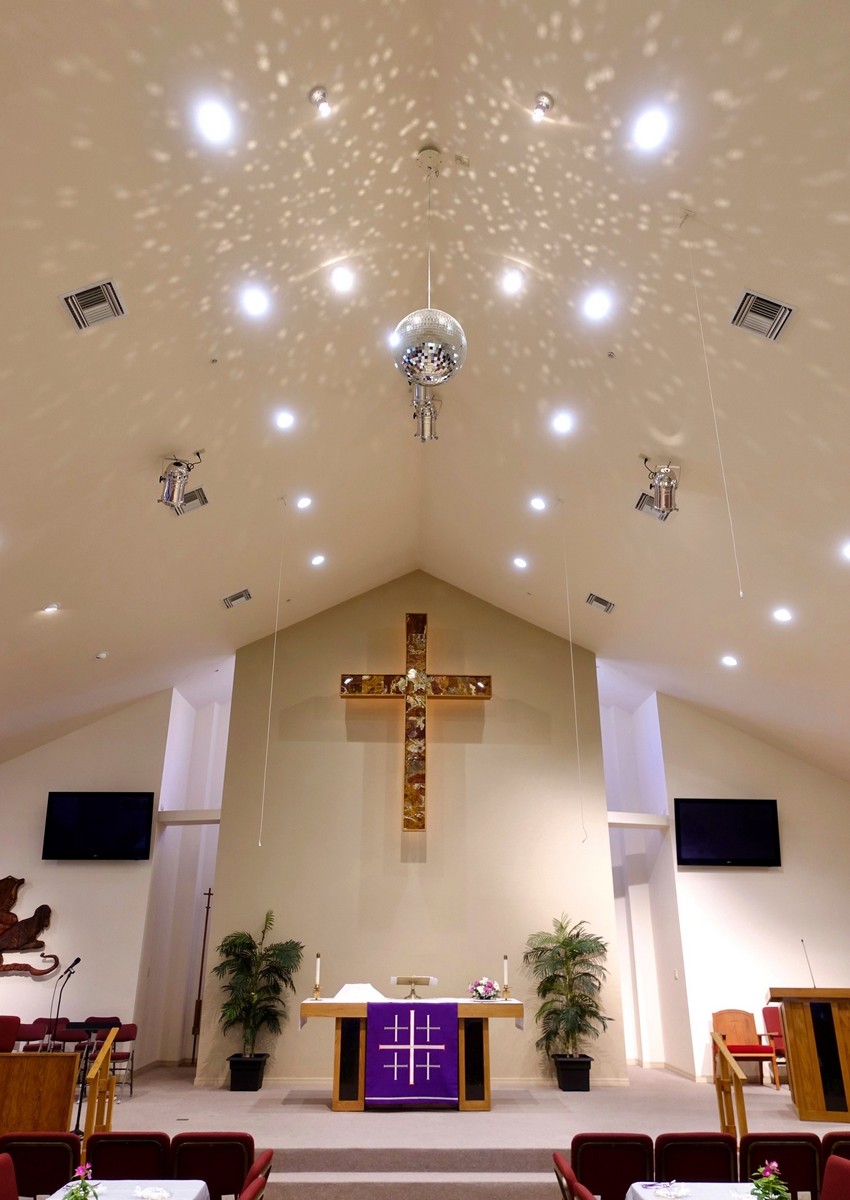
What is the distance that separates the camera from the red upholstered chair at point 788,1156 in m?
3.86

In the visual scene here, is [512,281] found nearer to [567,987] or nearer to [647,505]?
[647,505]

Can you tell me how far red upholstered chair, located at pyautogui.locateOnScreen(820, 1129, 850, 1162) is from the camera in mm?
3865

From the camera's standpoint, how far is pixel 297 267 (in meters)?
5.09

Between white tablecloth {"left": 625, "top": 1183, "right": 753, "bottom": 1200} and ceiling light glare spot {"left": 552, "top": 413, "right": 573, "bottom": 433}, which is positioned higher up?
ceiling light glare spot {"left": 552, "top": 413, "right": 573, "bottom": 433}

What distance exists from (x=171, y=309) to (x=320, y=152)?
1.22 meters

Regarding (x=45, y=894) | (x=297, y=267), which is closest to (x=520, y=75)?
(x=297, y=267)

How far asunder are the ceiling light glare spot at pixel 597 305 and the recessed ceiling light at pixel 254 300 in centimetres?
201

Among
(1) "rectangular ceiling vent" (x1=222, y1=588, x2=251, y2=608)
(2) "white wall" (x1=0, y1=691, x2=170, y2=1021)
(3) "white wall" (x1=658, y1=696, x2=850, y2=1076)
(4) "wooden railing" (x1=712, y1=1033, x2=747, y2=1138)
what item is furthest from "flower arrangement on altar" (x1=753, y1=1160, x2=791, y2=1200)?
(2) "white wall" (x1=0, y1=691, x2=170, y2=1021)

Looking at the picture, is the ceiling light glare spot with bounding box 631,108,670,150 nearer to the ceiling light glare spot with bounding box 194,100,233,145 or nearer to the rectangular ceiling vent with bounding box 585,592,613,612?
the ceiling light glare spot with bounding box 194,100,233,145

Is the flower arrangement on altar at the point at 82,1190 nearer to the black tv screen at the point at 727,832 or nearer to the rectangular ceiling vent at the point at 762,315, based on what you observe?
the rectangular ceiling vent at the point at 762,315

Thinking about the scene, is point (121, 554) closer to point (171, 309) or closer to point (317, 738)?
point (171, 309)

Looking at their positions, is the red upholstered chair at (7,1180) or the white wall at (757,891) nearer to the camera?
the red upholstered chair at (7,1180)

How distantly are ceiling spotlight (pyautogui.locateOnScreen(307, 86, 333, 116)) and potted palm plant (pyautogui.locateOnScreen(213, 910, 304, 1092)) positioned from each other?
287 inches

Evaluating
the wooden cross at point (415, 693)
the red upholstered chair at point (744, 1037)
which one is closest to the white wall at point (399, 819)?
the wooden cross at point (415, 693)
